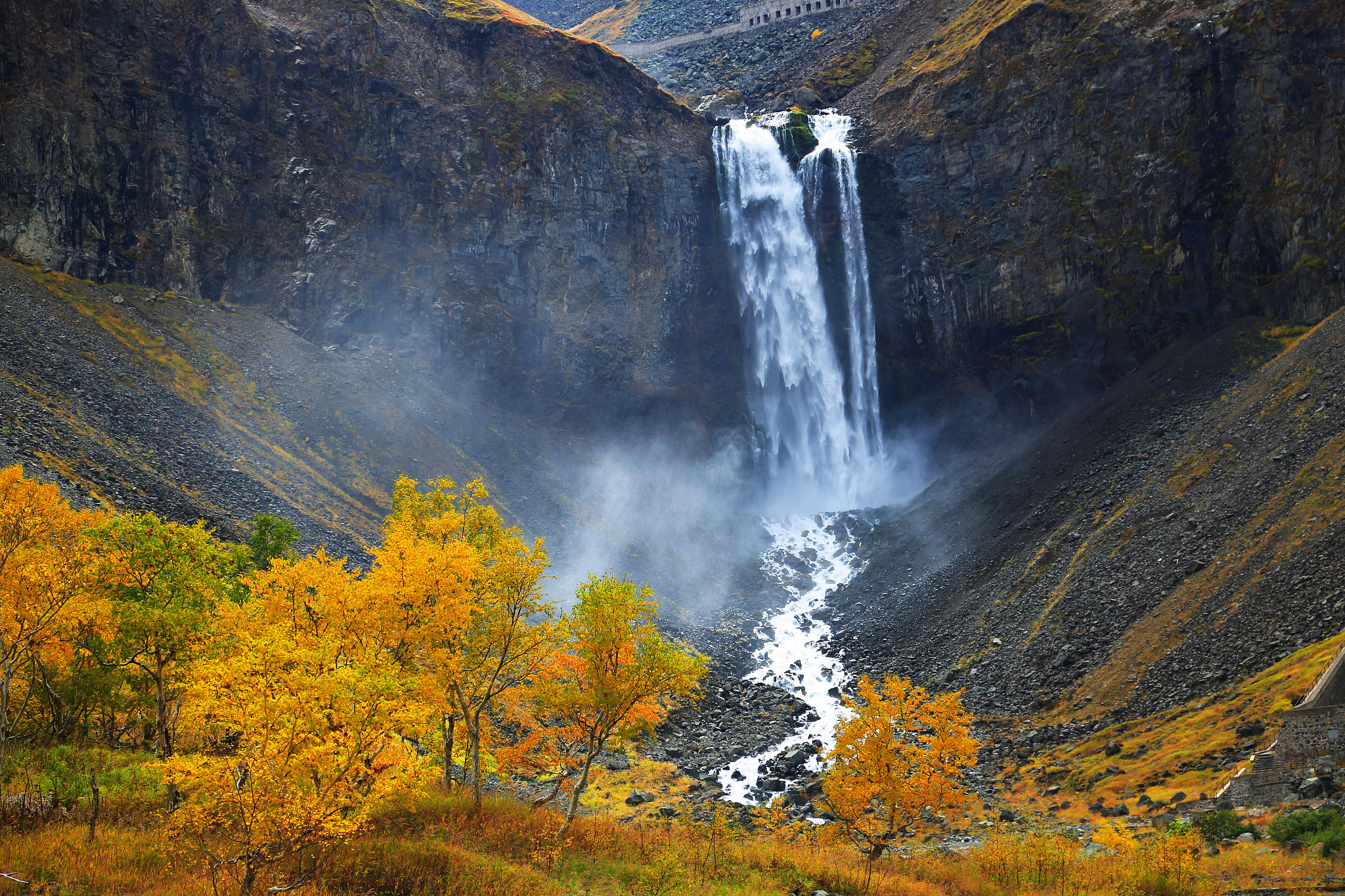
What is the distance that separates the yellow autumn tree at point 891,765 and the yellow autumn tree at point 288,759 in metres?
10.5

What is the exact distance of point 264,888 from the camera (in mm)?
13336

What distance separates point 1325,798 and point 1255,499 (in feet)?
70.8

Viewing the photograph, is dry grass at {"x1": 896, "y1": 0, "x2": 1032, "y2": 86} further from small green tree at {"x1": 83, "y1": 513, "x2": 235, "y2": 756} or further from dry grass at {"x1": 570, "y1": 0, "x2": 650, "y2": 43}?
small green tree at {"x1": 83, "y1": 513, "x2": 235, "y2": 756}

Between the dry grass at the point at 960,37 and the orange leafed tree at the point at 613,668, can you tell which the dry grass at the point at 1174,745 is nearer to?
the orange leafed tree at the point at 613,668

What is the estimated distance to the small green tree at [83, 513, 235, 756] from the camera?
16984mm

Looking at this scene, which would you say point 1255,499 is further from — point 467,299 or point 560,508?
point 467,299

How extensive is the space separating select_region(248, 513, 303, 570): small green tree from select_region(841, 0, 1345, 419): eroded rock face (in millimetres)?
54346

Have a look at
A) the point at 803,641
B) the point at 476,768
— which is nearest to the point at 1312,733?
the point at 476,768

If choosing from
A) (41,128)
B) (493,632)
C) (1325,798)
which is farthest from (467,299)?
(1325,798)

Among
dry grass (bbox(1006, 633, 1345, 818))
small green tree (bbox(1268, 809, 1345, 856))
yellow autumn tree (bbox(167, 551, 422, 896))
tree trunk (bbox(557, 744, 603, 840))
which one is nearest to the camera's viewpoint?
yellow autumn tree (bbox(167, 551, 422, 896))

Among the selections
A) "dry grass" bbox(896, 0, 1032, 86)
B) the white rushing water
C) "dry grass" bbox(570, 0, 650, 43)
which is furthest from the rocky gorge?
"dry grass" bbox(570, 0, 650, 43)

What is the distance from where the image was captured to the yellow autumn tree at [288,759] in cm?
1116

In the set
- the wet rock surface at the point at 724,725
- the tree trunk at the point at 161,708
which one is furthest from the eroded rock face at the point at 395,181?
the tree trunk at the point at 161,708

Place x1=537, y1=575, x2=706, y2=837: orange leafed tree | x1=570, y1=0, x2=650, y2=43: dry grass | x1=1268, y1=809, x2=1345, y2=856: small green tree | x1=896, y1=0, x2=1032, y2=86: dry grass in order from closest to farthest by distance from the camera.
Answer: x1=1268, y1=809, x2=1345, y2=856: small green tree, x1=537, y1=575, x2=706, y2=837: orange leafed tree, x1=896, y1=0, x2=1032, y2=86: dry grass, x1=570, y1=0, x2=650, y2=43: dry grass
